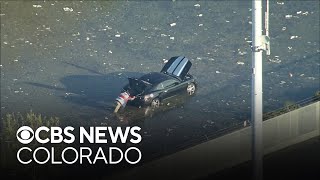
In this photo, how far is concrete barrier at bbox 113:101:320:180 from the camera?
15180 millimetres

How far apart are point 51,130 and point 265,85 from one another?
9.71 m

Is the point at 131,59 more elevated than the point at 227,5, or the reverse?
the point at 227,5

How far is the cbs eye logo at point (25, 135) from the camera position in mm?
16453

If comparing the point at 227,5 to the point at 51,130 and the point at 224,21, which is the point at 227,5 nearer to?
the point at 224,21

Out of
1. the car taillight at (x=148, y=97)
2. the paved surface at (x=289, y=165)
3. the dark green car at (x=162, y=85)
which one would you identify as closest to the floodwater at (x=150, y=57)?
the dark green car at (x=162, y=85)

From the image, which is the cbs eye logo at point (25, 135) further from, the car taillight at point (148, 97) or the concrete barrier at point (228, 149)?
the car taillight at point (148, 97)

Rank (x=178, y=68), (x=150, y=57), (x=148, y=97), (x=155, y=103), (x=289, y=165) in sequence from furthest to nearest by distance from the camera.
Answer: (x=150, y=57), (x=178, y=68), (x=155, y=103), (x=148, y=97), (x=289, y=165)

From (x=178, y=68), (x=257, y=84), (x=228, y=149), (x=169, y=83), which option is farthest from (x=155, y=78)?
(x=257, y=84)

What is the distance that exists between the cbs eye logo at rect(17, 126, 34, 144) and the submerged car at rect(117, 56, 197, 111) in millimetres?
4622

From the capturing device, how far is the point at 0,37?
30125 mm

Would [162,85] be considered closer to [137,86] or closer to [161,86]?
[161,86]

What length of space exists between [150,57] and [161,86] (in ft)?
20.5

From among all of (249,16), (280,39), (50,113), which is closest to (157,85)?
(50,113)

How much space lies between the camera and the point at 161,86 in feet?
69.3
